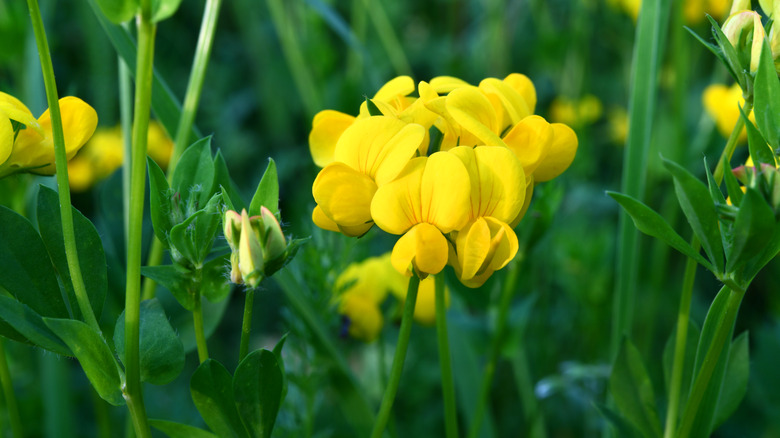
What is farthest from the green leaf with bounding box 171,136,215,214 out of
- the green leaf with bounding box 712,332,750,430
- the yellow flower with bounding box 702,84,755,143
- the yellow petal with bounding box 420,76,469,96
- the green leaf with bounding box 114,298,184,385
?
the yellow flower with bounding box 702,84,755,143

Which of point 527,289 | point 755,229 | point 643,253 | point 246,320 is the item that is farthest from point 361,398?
point 643,253

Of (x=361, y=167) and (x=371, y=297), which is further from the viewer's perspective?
(x=371, y=297)

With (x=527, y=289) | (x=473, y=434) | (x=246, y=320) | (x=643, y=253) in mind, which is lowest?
(x=643, y=253)

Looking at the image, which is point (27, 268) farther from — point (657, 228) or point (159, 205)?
point (657, 228)

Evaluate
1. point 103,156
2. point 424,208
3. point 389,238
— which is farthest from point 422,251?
point 103,156

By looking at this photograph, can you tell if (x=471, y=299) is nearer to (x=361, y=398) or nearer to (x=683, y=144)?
(x=361, y=398)

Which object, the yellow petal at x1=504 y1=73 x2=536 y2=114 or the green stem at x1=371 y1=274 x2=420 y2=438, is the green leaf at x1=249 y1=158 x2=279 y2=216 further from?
the yellow petal at x1=504 y1=73 x2=536 y2=114
